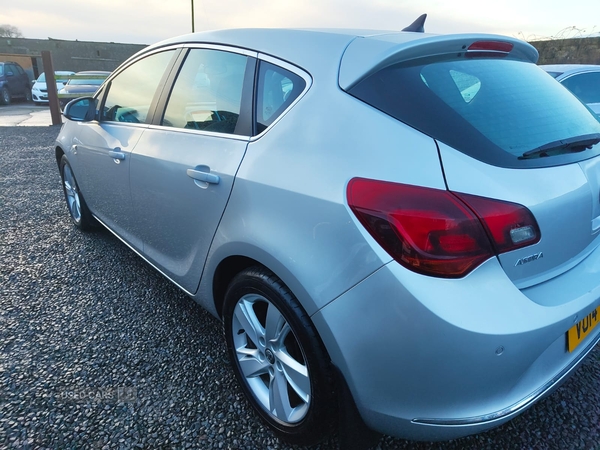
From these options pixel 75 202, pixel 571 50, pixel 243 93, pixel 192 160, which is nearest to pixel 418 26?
pixel 243 93

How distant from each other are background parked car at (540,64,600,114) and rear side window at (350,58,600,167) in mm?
5233

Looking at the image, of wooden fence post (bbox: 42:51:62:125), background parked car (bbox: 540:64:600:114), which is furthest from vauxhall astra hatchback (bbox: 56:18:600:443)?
wooden fence post (bbox: 42:51:62:125)

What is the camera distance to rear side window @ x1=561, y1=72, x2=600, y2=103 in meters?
6.16

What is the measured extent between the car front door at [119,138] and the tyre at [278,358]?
1.21 meters

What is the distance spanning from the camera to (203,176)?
190cm

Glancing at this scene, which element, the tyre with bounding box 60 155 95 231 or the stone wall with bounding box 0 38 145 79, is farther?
the stone wall with bounding box 0 38 145 79

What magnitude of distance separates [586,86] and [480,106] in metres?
6.00

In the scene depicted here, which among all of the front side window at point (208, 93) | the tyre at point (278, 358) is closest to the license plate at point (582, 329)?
the tyre at point (278, 358)

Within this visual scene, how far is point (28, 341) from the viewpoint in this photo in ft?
7.93

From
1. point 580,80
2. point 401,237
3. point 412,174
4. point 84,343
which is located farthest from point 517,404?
point 580,80

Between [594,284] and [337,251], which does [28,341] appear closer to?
[337,251]

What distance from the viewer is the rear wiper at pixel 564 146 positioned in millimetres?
1474

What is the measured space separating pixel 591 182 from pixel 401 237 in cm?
79

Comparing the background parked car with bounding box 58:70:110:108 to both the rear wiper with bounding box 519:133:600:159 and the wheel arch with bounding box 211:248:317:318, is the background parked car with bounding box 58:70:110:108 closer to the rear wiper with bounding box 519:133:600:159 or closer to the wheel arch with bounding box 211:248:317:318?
the wheel arch with bounding box 211:248:317:318
